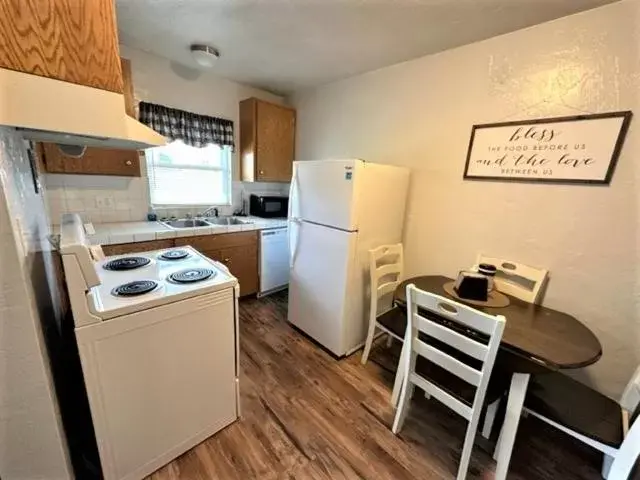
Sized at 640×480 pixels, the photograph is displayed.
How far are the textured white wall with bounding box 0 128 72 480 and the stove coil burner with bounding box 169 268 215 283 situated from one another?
52 centimetres

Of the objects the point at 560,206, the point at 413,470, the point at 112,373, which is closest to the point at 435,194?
the point at 560,206

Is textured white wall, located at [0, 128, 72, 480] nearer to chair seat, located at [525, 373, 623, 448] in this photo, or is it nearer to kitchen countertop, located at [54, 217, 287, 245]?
kitchen countertop, located at [54, 217, 287, 245]

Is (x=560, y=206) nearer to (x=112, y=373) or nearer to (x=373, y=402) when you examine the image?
(x=373, y=402)

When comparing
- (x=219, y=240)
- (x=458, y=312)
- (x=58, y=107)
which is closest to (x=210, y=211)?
(x=219, y=240)

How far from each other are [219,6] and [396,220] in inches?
78.1

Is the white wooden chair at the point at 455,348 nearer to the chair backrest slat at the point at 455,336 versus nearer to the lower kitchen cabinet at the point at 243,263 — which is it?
the chair backrest slat at the point at 455,336

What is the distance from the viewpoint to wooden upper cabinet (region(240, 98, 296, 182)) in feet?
10.7

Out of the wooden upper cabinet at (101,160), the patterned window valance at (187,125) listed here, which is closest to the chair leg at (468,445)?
the wooden upper cabinet at (101,160)

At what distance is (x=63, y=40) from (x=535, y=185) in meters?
2.47

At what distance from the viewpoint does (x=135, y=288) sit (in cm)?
134

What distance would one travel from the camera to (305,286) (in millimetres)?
2551

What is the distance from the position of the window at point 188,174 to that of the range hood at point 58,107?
2152 mm

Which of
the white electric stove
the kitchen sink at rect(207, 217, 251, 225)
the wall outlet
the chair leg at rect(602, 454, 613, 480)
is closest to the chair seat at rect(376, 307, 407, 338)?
the white electric stove

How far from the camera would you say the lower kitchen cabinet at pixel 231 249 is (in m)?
2.51
